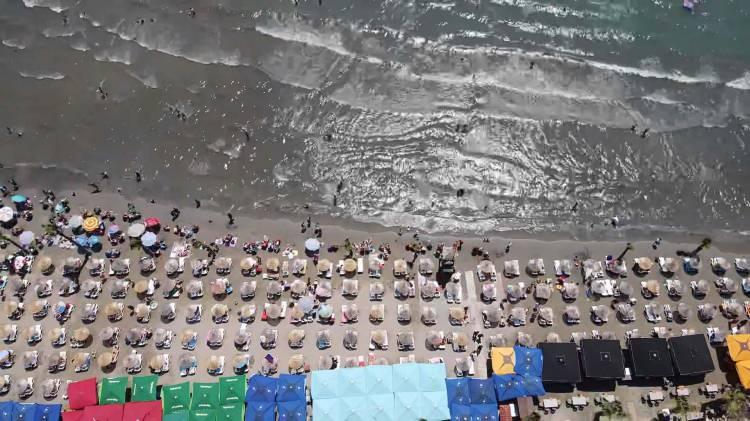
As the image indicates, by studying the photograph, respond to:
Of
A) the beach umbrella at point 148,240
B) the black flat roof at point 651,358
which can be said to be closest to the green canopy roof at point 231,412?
the beach umbrella at point 148,240

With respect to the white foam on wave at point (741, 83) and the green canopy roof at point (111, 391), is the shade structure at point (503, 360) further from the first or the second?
the white foam on wave at point (741, 83)

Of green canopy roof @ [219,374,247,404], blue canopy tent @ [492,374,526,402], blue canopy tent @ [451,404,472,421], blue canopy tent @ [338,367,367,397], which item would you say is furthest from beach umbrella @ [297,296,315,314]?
blue canopy tent @ [492,374,526,402]

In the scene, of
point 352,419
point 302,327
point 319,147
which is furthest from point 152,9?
point 352,419

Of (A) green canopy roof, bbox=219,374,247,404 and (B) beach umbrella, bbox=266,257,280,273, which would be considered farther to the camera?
(B) beach umbrella, bbox=266,257,280,273

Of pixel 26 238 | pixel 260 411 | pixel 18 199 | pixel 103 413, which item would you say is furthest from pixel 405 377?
pixel 18 199

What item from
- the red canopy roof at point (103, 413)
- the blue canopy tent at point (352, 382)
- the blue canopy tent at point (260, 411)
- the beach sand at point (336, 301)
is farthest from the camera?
the beach sand at point (336, 301)

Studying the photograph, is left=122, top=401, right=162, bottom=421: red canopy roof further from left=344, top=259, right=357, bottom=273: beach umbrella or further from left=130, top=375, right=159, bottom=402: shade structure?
left=344, top=259, right=357, bottom=273: beach umbrella

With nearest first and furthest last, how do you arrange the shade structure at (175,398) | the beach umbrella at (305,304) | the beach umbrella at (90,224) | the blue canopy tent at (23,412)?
the blue canopy tent at (23,412)
the shade structure at (175,398)
the beach umbrella at (305,304)
the beach umbrella at (90,224)
